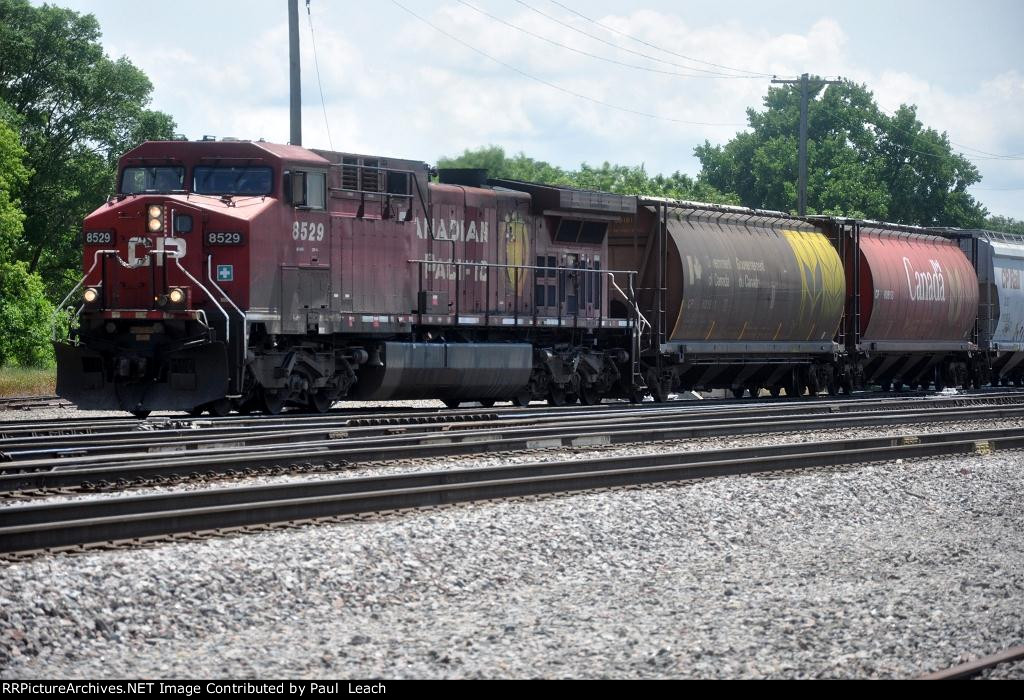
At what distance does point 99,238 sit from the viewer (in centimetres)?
1659

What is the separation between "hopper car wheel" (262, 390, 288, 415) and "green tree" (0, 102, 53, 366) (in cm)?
2422

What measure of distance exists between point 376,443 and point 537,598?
20.0 feet

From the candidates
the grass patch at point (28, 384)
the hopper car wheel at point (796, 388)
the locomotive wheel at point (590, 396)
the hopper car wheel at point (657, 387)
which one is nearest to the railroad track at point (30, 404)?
the grass patch at point (28, 384)

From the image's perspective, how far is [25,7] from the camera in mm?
46844

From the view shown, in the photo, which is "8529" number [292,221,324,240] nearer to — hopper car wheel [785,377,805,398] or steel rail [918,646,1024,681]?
steel rail [918,646,1024,681]

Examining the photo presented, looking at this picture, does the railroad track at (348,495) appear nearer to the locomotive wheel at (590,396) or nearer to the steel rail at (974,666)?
the steel rail at (974,666)

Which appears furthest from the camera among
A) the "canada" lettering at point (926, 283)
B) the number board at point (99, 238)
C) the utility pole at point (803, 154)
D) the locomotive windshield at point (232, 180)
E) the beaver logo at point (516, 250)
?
the utility pole at point (803, 154)

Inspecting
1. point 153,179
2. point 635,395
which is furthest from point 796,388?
point 153,179

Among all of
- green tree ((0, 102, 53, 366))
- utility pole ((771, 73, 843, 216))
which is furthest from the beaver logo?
green tree ((0, 102, 53, 366))

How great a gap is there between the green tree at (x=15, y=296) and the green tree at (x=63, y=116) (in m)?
5.62

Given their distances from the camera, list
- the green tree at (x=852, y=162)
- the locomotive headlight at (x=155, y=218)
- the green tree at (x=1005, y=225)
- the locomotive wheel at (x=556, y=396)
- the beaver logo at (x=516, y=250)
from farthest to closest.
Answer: the green tree at (x=1005, y=225) → the green tree at (x=852, y=162) → the locomotive wheel at (x=556, y=396) → the beaver logo at (x=516, y=250) → the locomotive headlight at (x=155, y=218)

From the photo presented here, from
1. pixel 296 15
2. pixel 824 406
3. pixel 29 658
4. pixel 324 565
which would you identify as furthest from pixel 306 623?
pixel 296 15

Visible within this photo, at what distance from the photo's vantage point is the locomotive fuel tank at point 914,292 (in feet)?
88.5

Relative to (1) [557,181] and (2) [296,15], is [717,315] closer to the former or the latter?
(2) [296,15]
